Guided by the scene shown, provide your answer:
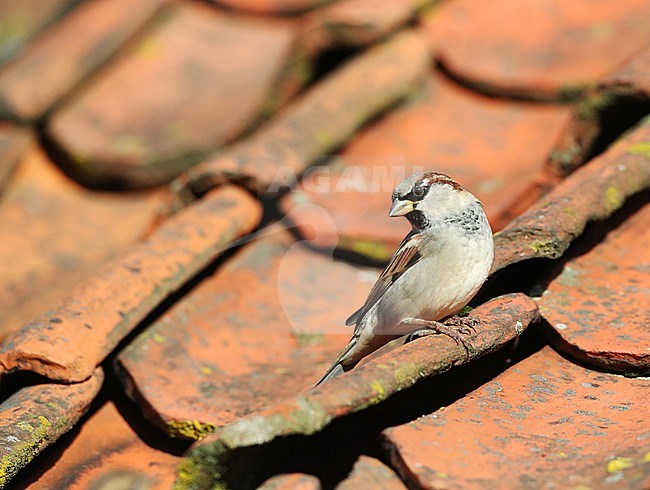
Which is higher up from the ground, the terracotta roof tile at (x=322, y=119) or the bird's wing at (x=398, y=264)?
the terracotta roof tile at (x=322, y=119)

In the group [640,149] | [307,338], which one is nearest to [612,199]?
[640,149]

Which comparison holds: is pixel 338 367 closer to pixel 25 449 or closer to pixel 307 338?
pixel 307 338

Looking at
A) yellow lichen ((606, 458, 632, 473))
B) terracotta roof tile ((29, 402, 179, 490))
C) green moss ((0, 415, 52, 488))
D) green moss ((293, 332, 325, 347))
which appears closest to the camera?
yellow lichen ((606, 458, 632, 473))

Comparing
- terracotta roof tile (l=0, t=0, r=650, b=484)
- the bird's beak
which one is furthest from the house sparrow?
terracotta roof tile (l=0, t=0, r=650, b=484)

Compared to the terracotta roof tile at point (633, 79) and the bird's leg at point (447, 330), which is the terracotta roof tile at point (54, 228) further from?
the terracotta roof tile at point (633, 79)

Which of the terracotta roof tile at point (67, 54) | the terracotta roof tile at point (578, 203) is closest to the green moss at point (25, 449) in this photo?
the terracotta roof tile at point (578, 203)

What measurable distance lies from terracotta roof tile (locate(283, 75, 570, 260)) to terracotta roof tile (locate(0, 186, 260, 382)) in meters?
0.40

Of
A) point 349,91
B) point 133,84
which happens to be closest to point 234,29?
point 133,84

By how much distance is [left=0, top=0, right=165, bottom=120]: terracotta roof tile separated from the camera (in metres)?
4.96

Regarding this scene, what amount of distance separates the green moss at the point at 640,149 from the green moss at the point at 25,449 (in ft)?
6.95

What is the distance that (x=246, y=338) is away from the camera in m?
3.50

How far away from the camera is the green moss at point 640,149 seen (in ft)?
11.1

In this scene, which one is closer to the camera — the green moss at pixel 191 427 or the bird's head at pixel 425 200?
the green moss at pixel 191 427

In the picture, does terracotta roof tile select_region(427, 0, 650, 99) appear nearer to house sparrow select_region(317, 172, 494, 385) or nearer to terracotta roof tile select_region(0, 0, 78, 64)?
house sparrow select_region(317, 172, 494, 385)
